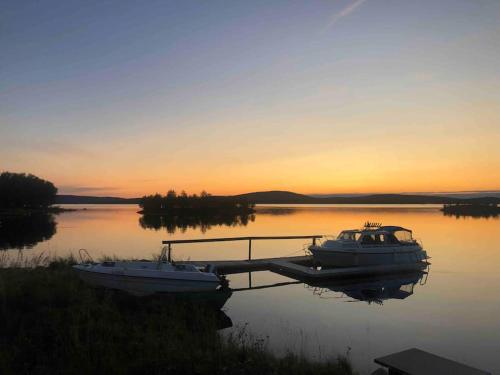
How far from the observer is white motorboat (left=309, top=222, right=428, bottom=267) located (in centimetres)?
2064

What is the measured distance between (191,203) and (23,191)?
47265 mm

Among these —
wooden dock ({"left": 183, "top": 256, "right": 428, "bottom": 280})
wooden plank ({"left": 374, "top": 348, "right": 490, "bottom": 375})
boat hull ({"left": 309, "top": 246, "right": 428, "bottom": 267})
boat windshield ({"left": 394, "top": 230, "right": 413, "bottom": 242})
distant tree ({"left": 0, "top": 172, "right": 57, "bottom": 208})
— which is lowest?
wooden dock ({"left": 183, "top": 256, "right": 428, "bottom": 280})

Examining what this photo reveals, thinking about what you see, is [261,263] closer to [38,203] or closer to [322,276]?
[322,276]

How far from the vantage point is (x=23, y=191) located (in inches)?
3937

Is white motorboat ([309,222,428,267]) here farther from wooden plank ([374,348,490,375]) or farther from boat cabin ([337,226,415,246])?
wooden plank ([374,348,490,375])

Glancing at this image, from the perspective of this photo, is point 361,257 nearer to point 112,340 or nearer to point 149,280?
point 149,280

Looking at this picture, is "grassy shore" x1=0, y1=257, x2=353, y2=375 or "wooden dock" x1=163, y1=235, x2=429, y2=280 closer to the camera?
"grassy shore" x1=0, y1=257, x2=353, y2=375

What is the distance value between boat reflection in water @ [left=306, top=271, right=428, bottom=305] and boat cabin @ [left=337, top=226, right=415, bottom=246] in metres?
1.99

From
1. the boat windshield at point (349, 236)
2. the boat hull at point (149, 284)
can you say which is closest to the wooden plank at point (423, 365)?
the boat hull at point (149, 284)

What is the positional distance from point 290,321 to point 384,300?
516 centimetres

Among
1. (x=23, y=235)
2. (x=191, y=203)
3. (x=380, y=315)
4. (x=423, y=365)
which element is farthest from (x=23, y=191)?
(x=423, y=365)

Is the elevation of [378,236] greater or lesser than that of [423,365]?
greater

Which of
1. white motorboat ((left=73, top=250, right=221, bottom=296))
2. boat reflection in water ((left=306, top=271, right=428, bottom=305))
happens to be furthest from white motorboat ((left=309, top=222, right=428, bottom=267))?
white motorboat ((left=73, top=250, right=221, bottom=296))

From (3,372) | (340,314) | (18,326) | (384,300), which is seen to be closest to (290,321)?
(340,314)
